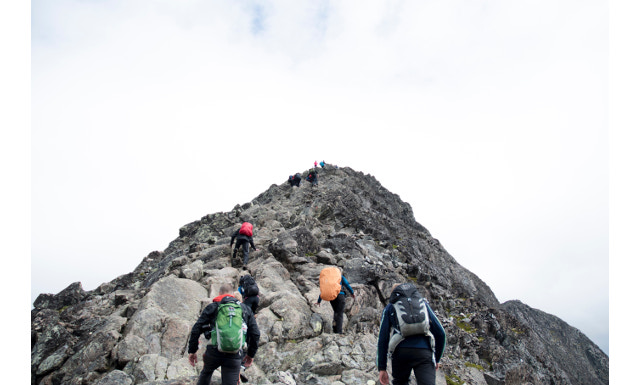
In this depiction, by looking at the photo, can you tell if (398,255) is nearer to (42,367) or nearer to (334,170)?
(42,367)

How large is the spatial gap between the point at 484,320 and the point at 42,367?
2052 cm

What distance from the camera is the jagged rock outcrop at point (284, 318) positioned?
36.3 feet

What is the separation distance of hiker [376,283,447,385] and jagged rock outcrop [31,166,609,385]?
3.53 m

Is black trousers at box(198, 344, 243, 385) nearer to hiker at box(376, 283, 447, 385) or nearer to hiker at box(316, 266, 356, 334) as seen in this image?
hiker at box(376, 283, 447, 385)

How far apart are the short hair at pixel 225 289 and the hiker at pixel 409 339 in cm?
1075

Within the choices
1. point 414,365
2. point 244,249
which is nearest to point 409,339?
point 414,365

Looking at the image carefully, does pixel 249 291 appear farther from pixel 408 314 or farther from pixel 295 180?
pixel 295 180

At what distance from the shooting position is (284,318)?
44.7ft

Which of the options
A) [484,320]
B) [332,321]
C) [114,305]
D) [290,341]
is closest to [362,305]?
[332,321]

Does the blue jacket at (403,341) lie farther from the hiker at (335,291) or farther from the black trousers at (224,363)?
the hiker at (335,291)

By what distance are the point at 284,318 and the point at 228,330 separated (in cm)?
645

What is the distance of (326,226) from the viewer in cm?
2830

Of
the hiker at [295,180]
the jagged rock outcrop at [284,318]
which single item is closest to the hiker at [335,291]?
the jagged rock outcrop at [284,318]

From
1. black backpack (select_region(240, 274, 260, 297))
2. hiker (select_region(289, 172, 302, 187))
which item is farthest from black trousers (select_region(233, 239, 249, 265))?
hiker (select_region(289, 172, 302, 187))
